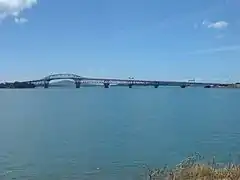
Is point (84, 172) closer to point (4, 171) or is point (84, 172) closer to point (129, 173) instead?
point (129, 173)

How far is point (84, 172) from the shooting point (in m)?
18.1

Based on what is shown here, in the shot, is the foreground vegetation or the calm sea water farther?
the calm sea water

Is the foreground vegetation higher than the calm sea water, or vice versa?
the foreground vegetation

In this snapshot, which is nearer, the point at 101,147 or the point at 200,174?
the point at 200,174

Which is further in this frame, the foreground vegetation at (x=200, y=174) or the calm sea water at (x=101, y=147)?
the calm sea water at (x=101, y=147)

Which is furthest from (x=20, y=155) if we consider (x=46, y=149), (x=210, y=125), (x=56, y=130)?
(x=210, y=125)

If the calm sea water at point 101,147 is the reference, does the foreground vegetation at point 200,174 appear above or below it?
above

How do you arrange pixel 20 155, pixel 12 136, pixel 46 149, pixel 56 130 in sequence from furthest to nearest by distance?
1. pixel 56 130
2. pixel 12 136
3. pixel 46 149
4. pixel 20 155

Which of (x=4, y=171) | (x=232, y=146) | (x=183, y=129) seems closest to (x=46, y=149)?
(x=4, y=171)

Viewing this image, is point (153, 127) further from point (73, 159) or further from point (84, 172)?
point (84, 172)

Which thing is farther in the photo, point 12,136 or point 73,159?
point 12,136

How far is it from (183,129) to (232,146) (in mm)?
9555

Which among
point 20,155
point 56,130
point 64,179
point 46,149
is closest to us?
point 64,179

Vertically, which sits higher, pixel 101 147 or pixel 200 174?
pixel 200 174
